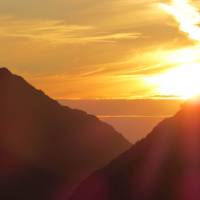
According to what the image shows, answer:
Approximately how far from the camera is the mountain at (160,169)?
102188mm

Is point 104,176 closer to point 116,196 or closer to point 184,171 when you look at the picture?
point 116,196

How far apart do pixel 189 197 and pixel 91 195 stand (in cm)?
2391

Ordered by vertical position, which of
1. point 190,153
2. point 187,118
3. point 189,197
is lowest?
point 189,197

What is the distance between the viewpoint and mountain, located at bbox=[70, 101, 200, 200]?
102 metres

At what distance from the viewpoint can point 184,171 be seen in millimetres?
104125

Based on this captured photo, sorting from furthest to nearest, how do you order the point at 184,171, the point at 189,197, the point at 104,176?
the point at 104,176 < the point at 184,171 < the point at 189,197

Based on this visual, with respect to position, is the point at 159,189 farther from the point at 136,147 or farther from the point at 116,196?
the point at 136,147

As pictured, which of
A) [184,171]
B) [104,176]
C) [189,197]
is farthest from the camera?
[104,176]

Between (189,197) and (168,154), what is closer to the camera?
(189,197)

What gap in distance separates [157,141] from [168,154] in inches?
359

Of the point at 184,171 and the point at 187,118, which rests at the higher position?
the point at 187,118

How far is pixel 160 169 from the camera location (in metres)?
108

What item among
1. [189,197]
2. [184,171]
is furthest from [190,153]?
[189,197]

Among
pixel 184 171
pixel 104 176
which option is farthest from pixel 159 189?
pixel 104 176
